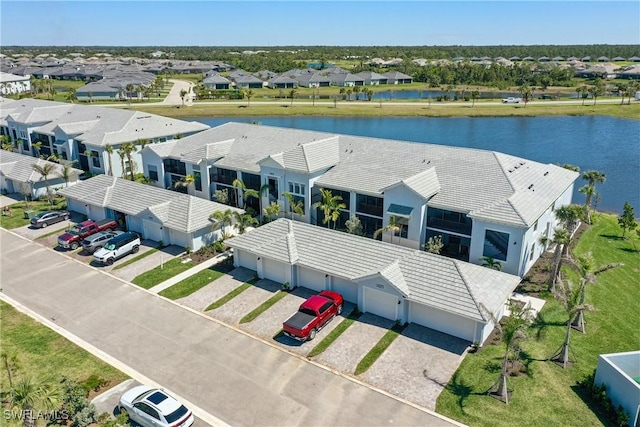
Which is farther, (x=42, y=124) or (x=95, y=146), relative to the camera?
(x=42, y=124)

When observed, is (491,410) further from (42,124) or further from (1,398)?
(42,124)

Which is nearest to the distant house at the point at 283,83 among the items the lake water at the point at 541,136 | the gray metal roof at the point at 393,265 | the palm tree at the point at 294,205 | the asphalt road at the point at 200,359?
the lake water at the point at 541,136

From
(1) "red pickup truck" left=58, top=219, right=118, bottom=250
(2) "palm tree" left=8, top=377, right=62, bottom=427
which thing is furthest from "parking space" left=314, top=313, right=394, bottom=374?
(1) "red pickup truck" left=58, top=219, right=118, bottom=250

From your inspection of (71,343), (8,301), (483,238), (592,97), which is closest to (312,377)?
(71,343)

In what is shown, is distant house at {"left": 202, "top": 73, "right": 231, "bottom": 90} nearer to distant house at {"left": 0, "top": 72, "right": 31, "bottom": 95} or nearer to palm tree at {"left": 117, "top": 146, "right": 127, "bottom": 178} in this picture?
distant house at {"left": 0, "top": 72, "right": 31, "bottom": 95}

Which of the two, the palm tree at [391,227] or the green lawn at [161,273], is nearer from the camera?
the green lawn at [161,273]

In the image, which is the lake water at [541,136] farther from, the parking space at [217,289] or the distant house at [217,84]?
the distant house at [217,84]

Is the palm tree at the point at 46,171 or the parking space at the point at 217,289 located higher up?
the palm tree at the point at 46,171
